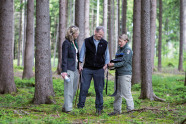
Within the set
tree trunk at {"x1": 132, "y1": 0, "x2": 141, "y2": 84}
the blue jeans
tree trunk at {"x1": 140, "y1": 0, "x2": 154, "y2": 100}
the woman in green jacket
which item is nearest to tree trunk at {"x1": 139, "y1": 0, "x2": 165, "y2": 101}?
tree trunk at {"x1": 140, "y1": 0, "x2": 154, "y2": 100}

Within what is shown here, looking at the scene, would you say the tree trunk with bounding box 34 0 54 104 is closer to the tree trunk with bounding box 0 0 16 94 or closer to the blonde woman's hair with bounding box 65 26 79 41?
the blonde woman's hair with bounding box 65 26 79 41

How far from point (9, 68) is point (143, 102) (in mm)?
5202

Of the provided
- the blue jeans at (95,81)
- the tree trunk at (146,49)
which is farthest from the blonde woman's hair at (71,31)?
the tree trunk at (146,49)

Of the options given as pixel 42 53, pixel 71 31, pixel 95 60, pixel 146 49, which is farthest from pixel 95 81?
pixel 146 49

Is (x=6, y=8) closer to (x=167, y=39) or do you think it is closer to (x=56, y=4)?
(x=56, y=4)

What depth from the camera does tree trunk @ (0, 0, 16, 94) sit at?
921 centimetres

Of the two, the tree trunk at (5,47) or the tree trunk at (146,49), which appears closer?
the tree trunk at (146,49)

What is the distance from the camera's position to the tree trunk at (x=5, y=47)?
9.21m

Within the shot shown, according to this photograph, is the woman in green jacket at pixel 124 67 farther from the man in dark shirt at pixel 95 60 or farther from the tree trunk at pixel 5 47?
the tree trunk at pixel 5 47

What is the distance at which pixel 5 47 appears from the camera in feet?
30.3

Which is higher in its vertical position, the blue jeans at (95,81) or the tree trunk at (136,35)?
the tree trunk at (136,35)

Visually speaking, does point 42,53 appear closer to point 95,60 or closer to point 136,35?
point 95,60

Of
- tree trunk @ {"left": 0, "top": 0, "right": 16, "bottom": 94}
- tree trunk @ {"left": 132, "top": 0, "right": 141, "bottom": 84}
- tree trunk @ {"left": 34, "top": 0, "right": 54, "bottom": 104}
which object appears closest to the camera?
tree trunk @ {"left": 34, "top": 0, "right": 54, "bottom": 104}

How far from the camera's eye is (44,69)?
7.30 meters
